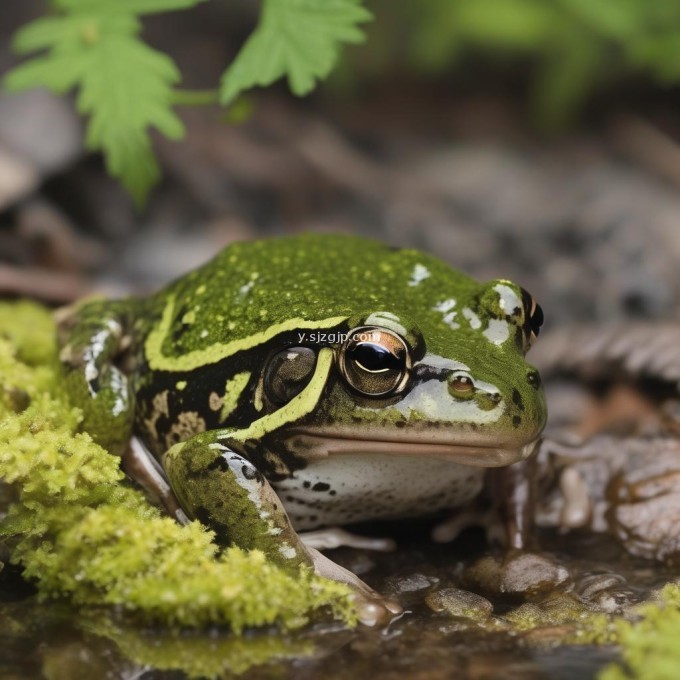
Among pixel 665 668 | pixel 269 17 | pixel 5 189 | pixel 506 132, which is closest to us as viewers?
pixel 665 668

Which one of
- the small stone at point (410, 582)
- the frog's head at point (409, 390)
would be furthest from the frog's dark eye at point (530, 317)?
the small stone at point (410, 582)

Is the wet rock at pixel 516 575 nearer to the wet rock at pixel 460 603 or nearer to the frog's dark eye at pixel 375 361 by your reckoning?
the wet rock at pixel 460 603

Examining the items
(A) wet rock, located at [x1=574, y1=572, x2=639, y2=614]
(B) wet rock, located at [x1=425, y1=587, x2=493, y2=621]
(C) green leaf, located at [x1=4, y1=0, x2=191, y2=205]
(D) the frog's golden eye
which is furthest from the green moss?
(C) green leaf, located at [x1=4, y1=0, x2=191, y2=205]

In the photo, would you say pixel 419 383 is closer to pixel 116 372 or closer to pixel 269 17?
pixel 116 372

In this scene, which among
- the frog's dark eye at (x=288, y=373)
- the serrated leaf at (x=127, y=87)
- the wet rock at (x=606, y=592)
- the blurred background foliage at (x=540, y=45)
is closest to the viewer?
the wet rock at (x=606, y=592)

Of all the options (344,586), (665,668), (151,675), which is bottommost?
(151,675)

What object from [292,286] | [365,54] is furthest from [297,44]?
[365,54]

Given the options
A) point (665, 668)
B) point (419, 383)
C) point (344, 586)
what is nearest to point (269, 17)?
point (419, 383)
